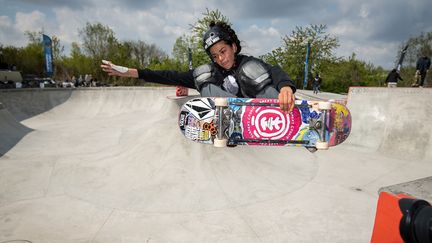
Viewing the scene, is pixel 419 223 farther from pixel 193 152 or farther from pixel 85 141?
pixel 85 141

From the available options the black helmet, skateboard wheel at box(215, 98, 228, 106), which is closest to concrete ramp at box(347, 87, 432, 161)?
skateboard wheel at box(215, 98, 228, 106)

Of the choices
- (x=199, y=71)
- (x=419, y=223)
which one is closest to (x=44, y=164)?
(x=199, y=71)

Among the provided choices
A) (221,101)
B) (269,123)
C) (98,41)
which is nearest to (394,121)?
(269,123)

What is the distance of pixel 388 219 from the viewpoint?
219cm

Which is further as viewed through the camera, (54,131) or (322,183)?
(54,131)

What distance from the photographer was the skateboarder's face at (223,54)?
3.63 metres

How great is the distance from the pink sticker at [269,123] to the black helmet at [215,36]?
46.8 inches

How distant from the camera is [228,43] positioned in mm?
3662

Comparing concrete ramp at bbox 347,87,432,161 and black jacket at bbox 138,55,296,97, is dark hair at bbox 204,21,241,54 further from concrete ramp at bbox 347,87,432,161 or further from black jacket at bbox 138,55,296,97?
concrete ramp at bbox 347,87,432,161

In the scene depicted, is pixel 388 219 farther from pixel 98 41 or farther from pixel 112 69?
pixel 98 41

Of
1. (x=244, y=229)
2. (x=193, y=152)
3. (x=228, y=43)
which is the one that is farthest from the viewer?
(x=193, y=152)

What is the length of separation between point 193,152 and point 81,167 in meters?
3.57

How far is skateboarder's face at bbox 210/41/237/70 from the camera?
3.63 metres

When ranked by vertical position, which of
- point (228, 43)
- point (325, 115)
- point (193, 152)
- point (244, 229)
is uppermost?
point (228, 43)
